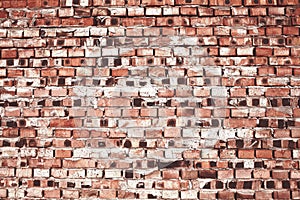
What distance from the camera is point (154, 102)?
2475mm

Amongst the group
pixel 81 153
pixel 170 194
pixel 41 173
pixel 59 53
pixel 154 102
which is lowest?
pixel 170 194

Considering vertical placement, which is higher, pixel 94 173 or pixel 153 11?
pixel 153 11

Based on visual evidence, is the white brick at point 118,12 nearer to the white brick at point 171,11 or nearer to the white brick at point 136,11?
the white brick at point 136,11

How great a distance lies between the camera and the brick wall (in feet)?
7.93

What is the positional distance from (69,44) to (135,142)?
2.80 feet

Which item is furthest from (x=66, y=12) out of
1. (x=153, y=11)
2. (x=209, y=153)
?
(x=209, y=153)

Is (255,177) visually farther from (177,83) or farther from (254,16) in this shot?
(254,16)

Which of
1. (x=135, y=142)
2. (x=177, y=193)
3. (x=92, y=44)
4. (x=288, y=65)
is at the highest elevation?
(x=92, y=44)

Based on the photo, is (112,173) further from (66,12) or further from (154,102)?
(66,12)

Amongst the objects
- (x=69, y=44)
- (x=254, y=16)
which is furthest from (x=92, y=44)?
(x=254, y=16)

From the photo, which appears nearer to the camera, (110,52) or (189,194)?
(189,194)

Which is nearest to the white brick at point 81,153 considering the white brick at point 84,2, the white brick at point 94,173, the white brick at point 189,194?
the white brick at point 94,173

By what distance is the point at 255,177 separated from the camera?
2395 millimetres

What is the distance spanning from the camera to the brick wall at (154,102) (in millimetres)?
2416
